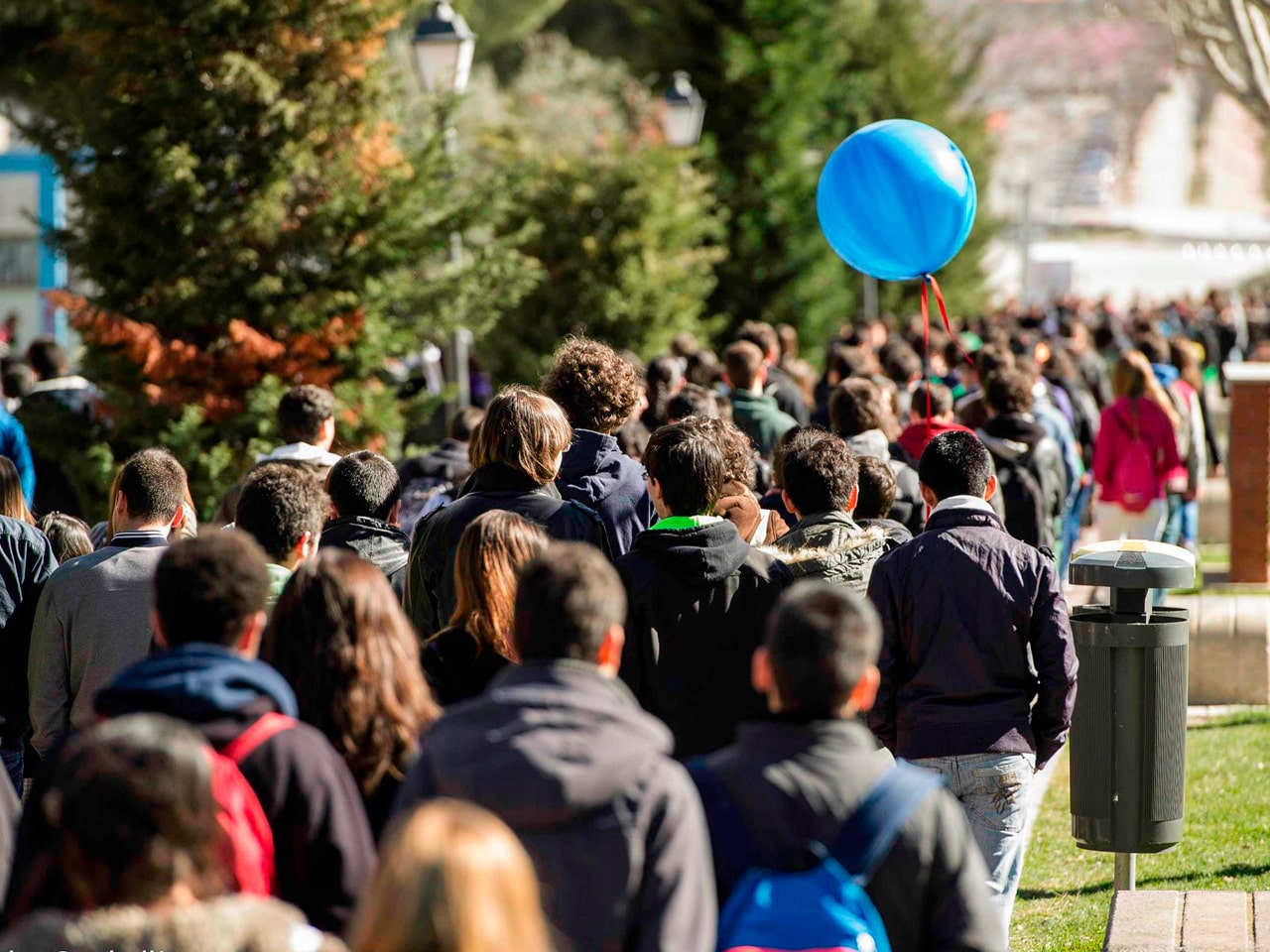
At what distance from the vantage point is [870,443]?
7512mm

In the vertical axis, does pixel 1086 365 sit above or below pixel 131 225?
below

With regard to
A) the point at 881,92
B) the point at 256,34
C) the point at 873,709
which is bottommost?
the point at 873,709

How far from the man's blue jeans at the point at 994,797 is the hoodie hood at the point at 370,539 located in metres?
1.88

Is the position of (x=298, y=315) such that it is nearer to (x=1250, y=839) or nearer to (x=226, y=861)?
(x=1250, y=839)

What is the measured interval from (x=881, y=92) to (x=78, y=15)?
68.0 ft

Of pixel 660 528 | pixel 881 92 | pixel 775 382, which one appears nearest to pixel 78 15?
pixel 775 382

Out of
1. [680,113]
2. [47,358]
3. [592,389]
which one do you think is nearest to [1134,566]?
[592,389]

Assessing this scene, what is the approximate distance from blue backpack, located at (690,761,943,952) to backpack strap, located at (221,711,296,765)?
3.00ft

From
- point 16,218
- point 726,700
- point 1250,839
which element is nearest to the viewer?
point 726,700

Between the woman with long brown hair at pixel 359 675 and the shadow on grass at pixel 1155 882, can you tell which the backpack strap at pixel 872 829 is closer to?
the woman with long brown hair at pixel 359 675

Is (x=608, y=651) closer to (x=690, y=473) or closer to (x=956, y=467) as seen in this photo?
(x=690, y=473)

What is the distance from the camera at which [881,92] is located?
2969 centimetres

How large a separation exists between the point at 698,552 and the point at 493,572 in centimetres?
70

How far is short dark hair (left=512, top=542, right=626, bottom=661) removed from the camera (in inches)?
126
